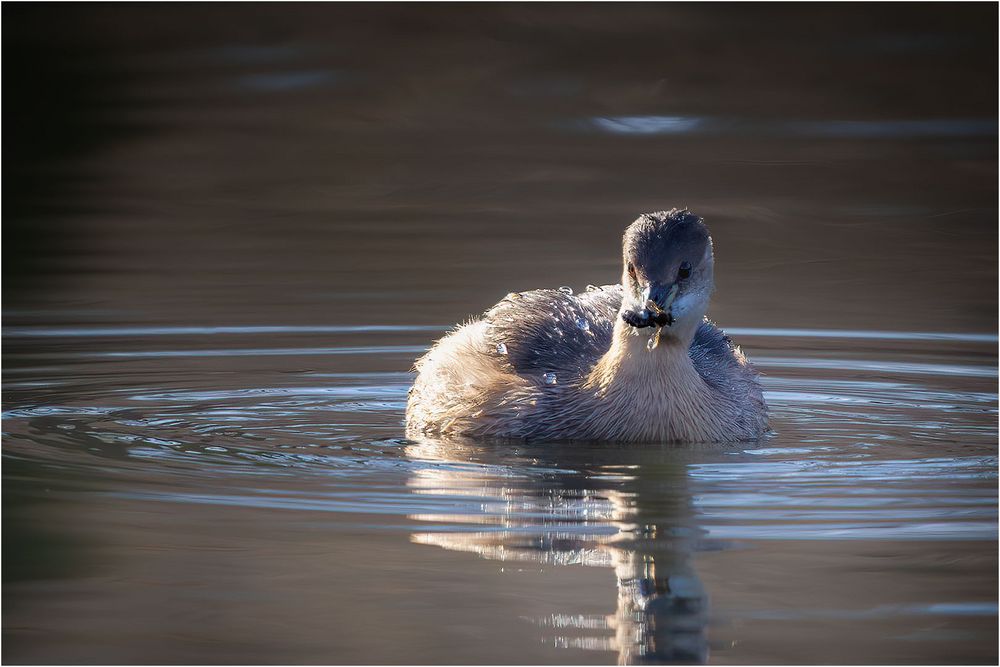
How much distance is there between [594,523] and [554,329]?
7.62ft

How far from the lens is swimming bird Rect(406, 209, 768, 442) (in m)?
9.06

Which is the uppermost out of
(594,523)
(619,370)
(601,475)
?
(619,370)

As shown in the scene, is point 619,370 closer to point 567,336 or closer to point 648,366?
point 648,366

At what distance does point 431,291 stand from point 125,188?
20.7 feet

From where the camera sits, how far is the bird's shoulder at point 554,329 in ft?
32.4

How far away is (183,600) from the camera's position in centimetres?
696

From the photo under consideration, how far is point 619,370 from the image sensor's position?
952 centimetres

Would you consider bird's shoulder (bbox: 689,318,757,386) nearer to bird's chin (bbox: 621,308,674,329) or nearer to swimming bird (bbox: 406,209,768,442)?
swimming bird (bbox: 406,209,768,442)

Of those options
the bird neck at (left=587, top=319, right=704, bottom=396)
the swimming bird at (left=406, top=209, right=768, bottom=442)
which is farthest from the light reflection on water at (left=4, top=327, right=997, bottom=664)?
the bird neck at (left=587, top=319, right=704, bottom=396)

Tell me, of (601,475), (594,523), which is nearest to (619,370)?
(601,475)

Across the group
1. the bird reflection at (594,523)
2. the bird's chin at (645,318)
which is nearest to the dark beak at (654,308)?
the bird's chin at (645,318)

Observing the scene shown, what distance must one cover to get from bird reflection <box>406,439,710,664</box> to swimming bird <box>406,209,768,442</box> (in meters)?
0.16

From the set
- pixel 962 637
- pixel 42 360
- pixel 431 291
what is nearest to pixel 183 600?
pixel 962 637

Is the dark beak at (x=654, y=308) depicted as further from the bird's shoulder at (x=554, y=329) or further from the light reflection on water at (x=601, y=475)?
the bird's shoulder at (x=554, y=329)
